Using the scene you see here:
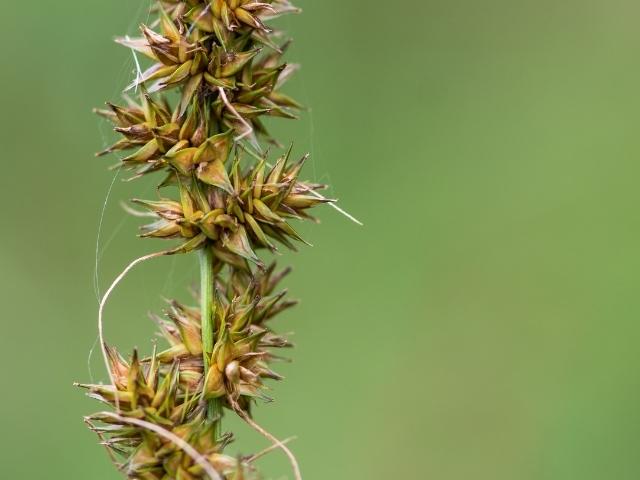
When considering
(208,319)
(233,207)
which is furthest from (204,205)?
(208,319)

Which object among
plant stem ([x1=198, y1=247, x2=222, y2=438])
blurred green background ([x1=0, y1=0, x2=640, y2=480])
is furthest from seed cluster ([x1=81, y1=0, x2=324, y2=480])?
blurred green background ([x1=0, y1=0, x2=640, y2=480])

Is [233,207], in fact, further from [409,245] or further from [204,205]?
[409,245]

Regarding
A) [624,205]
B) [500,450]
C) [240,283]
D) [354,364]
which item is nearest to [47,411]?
[354,364]

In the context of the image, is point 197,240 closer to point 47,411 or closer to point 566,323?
point 47,411

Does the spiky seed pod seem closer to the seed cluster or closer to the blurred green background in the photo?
the seed cluster

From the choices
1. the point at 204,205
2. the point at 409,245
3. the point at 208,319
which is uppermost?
the point at 409,245
